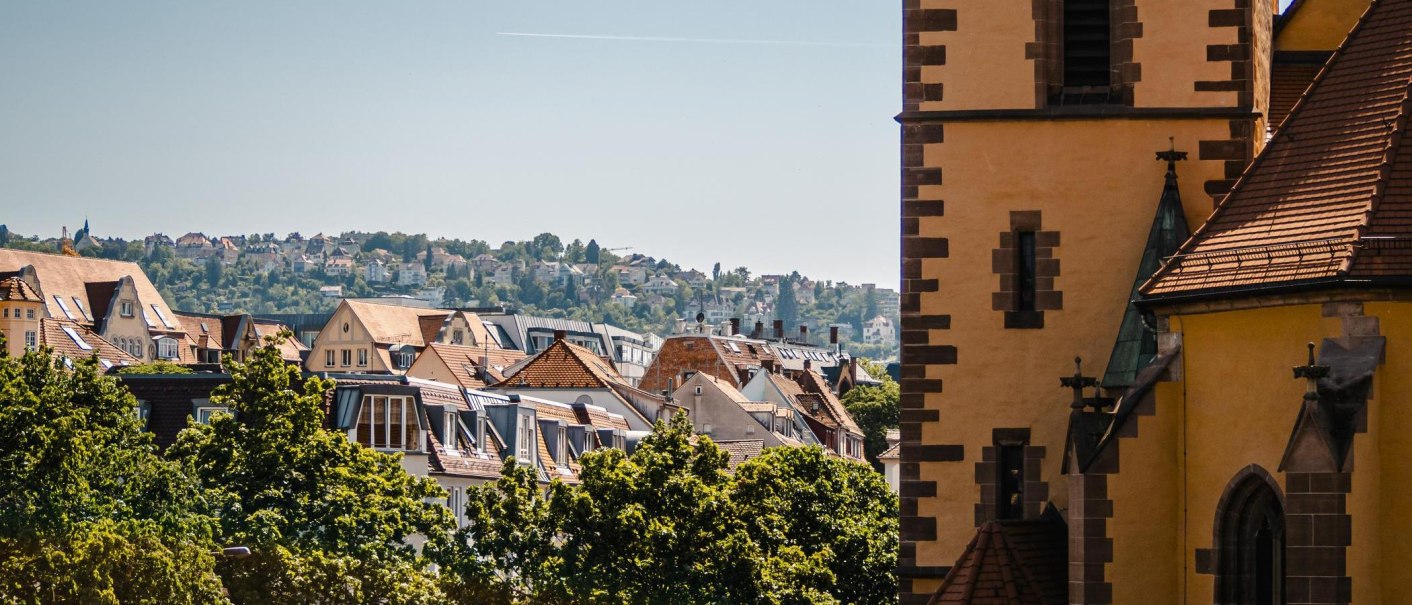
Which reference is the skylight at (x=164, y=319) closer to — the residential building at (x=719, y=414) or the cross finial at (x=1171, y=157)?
the residential building at (x=719, y=414)

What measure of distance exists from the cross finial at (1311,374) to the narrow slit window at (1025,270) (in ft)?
20.5

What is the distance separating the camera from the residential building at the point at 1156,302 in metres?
28.5

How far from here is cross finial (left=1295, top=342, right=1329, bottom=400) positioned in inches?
1109

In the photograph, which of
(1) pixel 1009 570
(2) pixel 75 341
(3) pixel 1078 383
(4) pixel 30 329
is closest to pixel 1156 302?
(3) pixel 1078 383

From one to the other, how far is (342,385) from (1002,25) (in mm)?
49541

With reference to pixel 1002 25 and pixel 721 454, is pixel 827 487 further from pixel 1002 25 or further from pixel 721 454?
pixel 1002 25

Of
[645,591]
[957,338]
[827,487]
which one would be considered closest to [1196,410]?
[957,338]

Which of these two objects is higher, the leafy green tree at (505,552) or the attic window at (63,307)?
the attic window at (63,307)

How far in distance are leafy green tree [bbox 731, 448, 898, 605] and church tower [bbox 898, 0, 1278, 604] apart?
3303cm

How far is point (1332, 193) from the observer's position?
1176 inches

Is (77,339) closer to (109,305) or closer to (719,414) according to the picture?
(719,414)

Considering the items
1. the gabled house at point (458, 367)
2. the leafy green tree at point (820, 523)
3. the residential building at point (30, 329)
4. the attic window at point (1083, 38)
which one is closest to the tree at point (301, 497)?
the leafy green tree at point (820, 523)

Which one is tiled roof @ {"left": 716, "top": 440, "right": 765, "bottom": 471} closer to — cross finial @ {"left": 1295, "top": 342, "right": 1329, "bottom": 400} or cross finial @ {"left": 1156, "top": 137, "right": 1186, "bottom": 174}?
Answer: cross finial @ {"left": 1156, "top": 137, "right": 1186, "bottom": 174}

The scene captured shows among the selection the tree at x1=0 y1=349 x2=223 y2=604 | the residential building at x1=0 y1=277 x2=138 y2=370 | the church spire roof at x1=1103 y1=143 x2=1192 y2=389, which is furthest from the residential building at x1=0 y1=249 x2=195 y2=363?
the church spire roof at x1=1103 y1=143 x2=1192 y2=389
